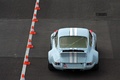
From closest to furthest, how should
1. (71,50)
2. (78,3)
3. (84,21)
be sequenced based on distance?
(71,50) → (84,21) → (78,3)

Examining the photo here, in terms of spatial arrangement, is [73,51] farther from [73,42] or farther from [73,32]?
[73,32]

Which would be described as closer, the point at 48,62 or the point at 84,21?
the point at 48,62

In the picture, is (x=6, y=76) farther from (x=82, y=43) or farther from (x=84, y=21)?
(x=84, y=21)

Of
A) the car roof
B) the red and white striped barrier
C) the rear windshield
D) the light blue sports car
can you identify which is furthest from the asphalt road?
the car roof

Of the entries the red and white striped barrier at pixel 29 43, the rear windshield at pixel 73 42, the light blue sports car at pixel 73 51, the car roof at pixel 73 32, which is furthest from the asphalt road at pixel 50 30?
the car roof at pixel 73 32

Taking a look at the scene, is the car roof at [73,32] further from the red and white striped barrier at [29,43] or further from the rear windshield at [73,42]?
the red and white striped barrier at [29,43]

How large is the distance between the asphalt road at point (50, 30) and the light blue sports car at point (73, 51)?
1.83 feet

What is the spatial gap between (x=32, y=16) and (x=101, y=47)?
4555mm

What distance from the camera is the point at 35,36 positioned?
15.6m

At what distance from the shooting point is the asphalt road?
1303 cm

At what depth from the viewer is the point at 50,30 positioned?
16.2 m

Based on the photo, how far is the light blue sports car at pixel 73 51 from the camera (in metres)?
12.4

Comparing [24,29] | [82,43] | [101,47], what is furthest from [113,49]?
[24,29]

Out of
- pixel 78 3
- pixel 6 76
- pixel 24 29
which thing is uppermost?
pixel 78 3
